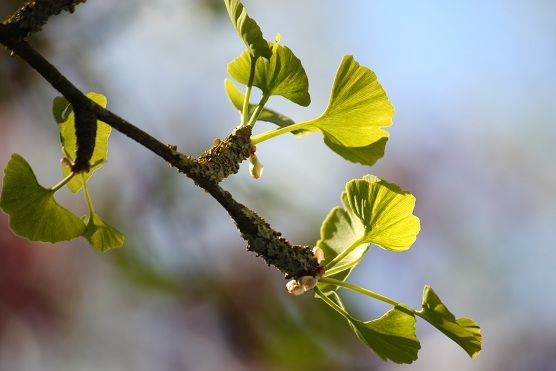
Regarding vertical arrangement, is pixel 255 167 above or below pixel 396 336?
above

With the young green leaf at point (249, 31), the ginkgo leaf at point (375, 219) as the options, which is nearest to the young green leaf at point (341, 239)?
the ginkgo leaf at point (375, 219)

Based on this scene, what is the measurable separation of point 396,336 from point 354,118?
137 mm

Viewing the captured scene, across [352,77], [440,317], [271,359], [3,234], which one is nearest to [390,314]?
[440,317]

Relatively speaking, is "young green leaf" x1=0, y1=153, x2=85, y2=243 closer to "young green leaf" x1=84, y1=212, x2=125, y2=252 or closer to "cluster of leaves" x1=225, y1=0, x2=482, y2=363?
"young green leaf" x1=84, y1=212, x2=125, y2=252

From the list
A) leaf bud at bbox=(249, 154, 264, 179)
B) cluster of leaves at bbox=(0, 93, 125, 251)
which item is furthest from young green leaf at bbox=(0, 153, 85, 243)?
leaf bud at bbox=(249, 154, 264, 179)

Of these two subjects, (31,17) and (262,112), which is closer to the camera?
(31,17)

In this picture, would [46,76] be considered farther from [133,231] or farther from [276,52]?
[133,231]

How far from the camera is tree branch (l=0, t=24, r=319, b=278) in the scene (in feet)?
0.96

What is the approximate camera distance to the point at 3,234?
4.68 ft

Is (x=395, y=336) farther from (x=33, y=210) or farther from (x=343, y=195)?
(x=33, y=210)

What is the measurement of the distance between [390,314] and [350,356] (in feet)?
3.35

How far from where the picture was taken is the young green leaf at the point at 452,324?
363 mm

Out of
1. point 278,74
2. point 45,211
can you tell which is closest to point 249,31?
point 278,74

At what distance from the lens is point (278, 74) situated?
384mm
